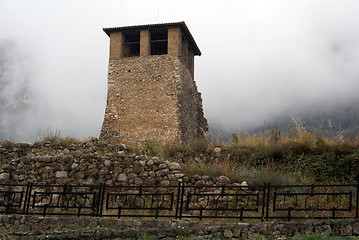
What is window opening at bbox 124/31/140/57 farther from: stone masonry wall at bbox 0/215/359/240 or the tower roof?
stone masonry wall at bbox 0/215/359/240

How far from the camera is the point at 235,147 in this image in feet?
51.6

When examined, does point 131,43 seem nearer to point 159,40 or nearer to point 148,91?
point 159,40

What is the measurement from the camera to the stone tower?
19312mm

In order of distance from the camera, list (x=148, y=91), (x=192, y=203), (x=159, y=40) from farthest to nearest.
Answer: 1. (x=159, y=40)
2. (x=148, y=91)
3. (x=192, y=203)

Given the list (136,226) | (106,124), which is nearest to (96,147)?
(106,124)

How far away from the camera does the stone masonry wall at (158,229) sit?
7730 millimetres

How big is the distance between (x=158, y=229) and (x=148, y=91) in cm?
1246

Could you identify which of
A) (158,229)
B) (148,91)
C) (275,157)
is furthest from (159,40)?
(158,229)

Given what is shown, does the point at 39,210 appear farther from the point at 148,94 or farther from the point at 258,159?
the point at 148,94

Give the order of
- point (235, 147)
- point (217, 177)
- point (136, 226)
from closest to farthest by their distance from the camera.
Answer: point (136, 226) → point (217, 177) → point (235, 147)

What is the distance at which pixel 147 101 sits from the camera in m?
19.8

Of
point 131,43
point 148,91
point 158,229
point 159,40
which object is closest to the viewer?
point 158,229

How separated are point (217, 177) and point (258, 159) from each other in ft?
13.1

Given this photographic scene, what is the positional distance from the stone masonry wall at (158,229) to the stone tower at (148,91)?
10067 millimetres
